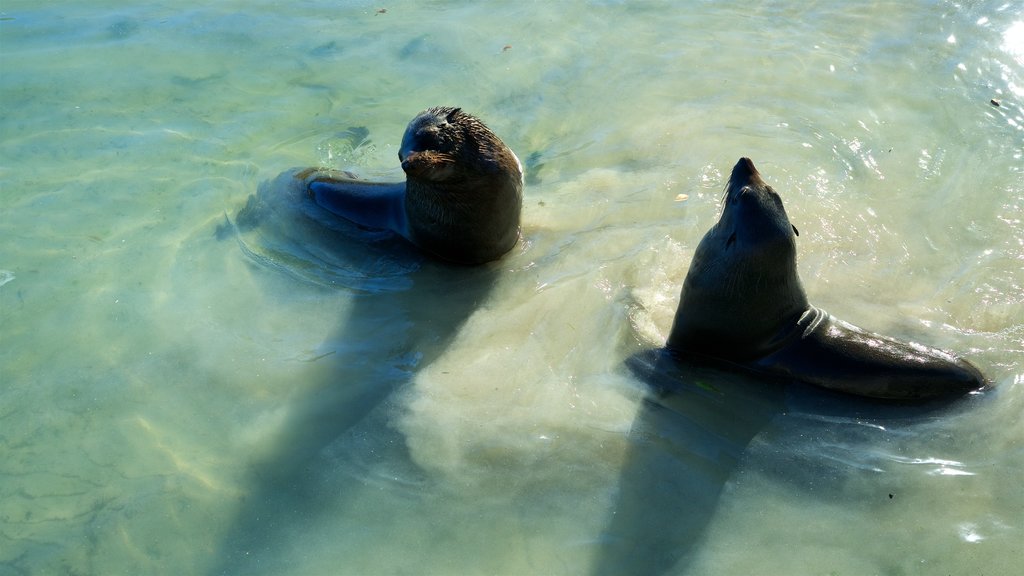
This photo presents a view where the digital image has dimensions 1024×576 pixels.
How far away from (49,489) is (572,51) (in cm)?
627

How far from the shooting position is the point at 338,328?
5.16m

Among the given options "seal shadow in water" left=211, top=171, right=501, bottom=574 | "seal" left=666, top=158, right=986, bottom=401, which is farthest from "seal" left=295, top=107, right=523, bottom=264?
"seal" left=666, top=158, right=986, bottom=401

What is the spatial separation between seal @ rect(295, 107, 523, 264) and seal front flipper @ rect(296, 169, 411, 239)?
0.5 inches

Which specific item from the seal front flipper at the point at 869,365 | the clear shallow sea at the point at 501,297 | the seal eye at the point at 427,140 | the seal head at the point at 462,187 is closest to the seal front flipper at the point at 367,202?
the clear shallow sea at the point at 501,297

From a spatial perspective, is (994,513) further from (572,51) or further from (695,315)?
(572,51)

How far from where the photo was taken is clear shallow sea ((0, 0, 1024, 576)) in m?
3.80

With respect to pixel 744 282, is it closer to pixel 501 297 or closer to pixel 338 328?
pixel 501 297

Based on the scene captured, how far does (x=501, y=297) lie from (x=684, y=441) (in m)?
1.70

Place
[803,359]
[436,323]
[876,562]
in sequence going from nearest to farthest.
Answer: [876,562]
[803,359]
[436,323]

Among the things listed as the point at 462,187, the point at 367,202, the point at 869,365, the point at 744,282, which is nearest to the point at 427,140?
the point at 462,187

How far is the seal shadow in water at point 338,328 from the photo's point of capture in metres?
3.91

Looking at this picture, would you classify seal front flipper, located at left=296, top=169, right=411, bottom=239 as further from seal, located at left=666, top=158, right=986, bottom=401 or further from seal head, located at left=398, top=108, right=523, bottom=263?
seal, located at left=666, top=158, right=986, bottom=401

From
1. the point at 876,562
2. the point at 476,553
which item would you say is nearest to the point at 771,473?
the point at 876,562

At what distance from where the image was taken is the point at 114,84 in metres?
7.97
